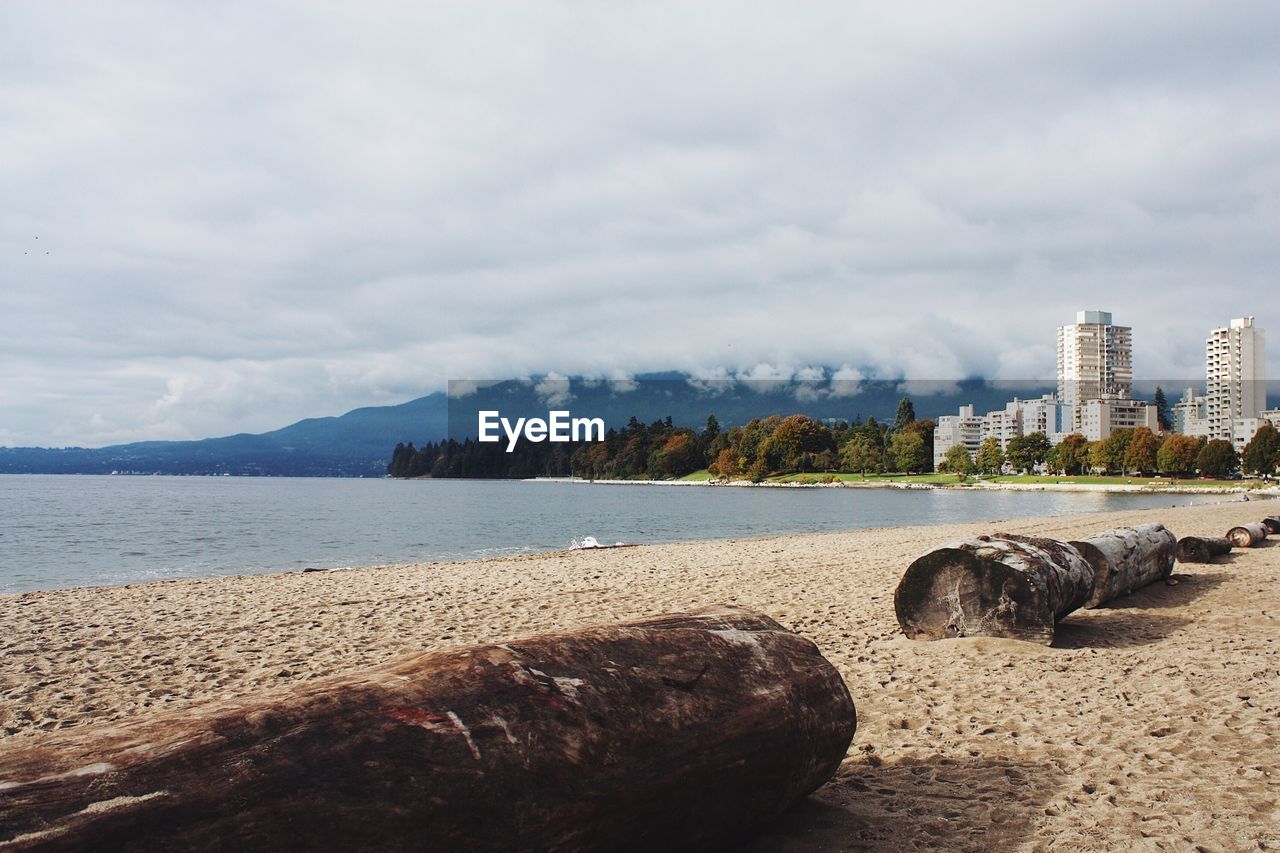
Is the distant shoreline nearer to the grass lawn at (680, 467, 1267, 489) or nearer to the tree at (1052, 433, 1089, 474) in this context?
the grass lawn at (680, 467, 1267, 489)

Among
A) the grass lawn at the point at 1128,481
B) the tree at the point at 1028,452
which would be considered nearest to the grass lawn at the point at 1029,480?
the grass lawn at the point at 1128,481

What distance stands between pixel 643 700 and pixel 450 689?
89cm

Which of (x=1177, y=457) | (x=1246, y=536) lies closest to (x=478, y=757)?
(x=1246, y=536)

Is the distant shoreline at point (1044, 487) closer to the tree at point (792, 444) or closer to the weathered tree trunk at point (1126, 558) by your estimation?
the tree at point (792, 444)

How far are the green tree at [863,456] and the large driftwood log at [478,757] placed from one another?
544 feet

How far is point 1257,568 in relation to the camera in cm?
1600

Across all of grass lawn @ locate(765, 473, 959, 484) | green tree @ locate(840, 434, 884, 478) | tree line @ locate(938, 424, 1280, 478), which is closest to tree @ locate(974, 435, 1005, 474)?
tree line @ locate(938, 424, 1280, 478)

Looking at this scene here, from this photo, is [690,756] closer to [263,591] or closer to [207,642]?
[207,642]

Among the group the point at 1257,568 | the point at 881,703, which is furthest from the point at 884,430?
the point at 881,703

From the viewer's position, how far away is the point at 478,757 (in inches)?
125

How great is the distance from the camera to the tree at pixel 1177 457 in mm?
128500

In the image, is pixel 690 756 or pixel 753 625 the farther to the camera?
pixel 753 625

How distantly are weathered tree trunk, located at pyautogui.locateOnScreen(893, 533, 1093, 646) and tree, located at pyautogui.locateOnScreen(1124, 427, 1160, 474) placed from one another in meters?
144

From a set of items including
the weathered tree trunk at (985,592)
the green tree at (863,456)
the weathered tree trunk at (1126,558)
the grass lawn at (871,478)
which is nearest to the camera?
the weathered tree trunk at (985,592)
